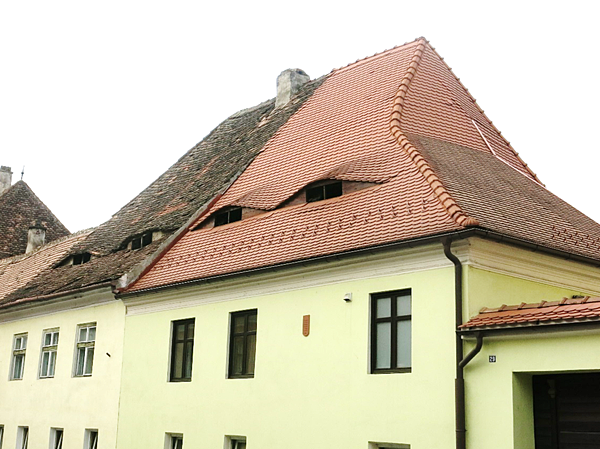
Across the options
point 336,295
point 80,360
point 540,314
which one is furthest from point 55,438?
point 540,314

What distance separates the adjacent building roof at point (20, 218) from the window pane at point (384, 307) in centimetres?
2602

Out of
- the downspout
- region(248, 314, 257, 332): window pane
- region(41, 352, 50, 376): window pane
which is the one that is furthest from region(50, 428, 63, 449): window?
the downspout

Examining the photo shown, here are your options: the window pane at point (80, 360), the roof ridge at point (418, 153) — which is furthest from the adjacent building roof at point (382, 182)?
the window pane at point (80, 360)

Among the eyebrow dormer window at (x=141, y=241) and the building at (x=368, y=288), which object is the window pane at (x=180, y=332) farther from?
the eyebrow dormer window at (x=141, y=241)

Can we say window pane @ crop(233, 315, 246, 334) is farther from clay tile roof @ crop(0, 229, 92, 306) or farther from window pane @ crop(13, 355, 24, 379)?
clay tile roof @ crop(0, 229, 92, 306)

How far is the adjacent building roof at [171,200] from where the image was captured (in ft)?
70.8

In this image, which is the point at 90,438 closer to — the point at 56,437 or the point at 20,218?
the point at 56,437

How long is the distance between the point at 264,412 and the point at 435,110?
24.6 feet

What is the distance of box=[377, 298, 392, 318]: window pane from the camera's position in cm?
1422

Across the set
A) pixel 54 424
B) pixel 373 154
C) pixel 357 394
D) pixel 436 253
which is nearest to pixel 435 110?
pixel 373 154

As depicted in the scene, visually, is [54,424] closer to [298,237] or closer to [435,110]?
[298,237]

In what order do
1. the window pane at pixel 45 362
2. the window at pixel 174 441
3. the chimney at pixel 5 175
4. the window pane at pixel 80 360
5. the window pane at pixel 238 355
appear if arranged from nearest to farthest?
1. the window pane at pixel 238 355
2. the window at pixel 174 441
3. the window pane at pixel 80 360
4. the window pane at pixel 45 362
5. the chimney at pixel 5 175

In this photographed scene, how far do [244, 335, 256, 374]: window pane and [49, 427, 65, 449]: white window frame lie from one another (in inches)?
307

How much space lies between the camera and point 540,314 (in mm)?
11656
